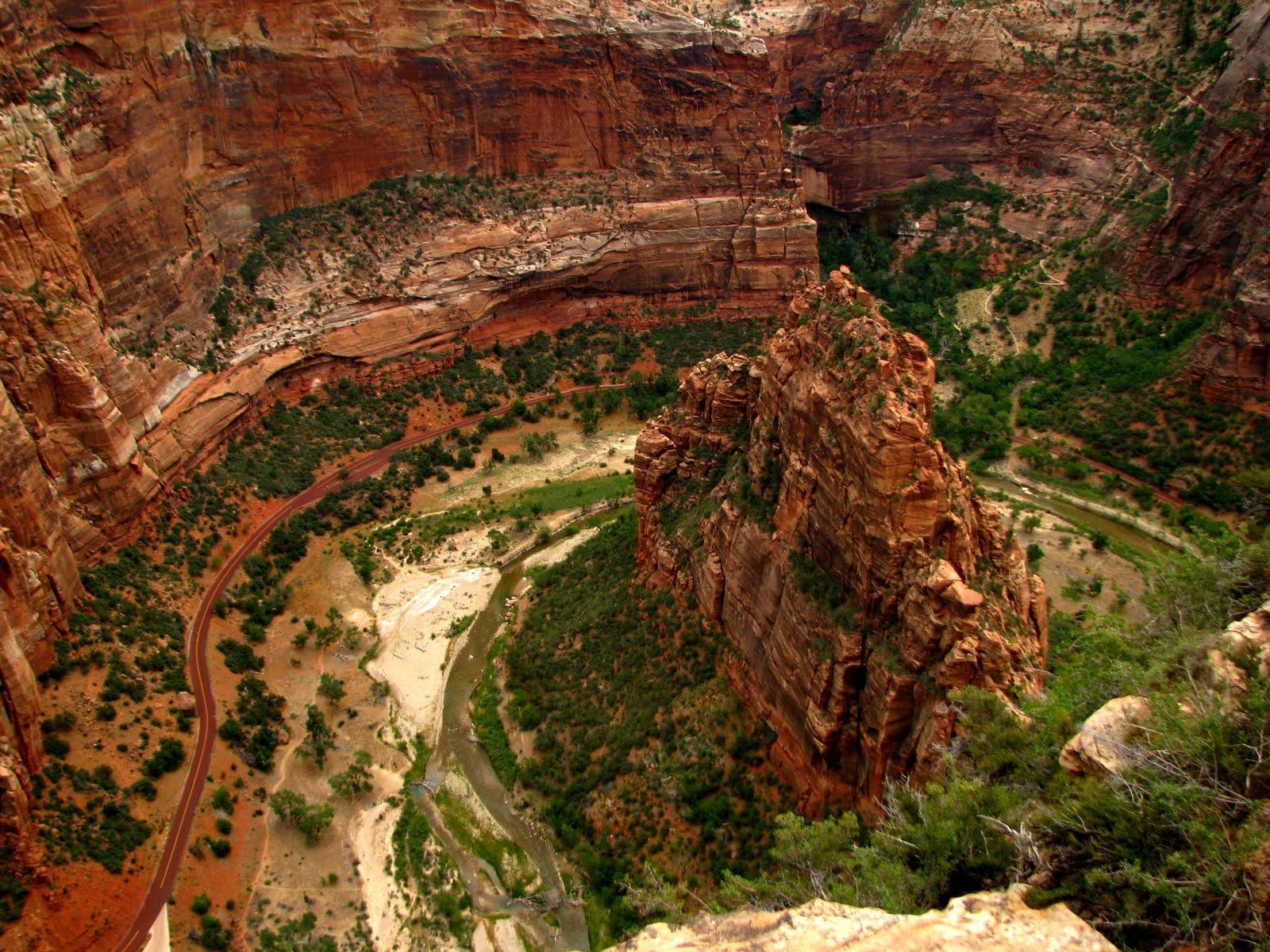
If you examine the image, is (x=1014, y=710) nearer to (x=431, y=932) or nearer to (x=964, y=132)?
(x=431, y=932)

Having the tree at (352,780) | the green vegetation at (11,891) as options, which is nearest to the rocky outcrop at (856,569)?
the tree at (352,780)

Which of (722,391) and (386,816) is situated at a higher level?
(722,391)

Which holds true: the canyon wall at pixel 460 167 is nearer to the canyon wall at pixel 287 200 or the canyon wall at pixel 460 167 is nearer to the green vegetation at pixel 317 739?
the canyon wall at pixel 287 200

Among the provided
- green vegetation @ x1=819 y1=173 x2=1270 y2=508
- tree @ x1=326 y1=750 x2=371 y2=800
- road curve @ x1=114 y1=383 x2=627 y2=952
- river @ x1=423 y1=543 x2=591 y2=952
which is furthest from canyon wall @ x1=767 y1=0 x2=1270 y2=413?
tree @ x1=326 y1=750 x2=371 y2=800

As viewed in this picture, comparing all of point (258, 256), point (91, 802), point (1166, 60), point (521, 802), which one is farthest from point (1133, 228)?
point (91, 802)

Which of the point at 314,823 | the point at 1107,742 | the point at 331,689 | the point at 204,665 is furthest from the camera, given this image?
the point at 331,689

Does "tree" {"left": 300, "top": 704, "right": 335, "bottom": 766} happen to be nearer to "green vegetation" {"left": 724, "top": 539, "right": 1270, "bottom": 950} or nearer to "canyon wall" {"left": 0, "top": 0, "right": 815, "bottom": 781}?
"canyon wall" {"left": 0, "top": 0, "right": 815, "bottom": 781}

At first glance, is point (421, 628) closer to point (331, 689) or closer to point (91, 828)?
point (331, 689)

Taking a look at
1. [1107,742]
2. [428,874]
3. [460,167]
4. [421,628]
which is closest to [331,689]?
[421,628]
